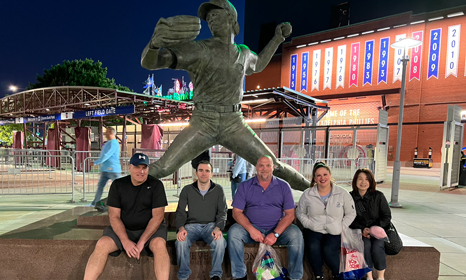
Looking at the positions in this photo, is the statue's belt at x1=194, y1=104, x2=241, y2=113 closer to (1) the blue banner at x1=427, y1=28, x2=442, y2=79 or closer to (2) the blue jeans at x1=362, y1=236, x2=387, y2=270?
(2) the blue jeans at x1=362, y1=236, x2=387, y2=270

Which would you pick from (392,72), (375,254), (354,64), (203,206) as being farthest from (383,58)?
(203,206)

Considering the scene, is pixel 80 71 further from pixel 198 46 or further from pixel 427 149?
pixel 427 149

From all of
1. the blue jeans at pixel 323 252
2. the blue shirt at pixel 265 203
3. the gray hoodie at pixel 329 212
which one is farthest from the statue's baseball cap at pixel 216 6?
the blue jeans at pixel 323 252

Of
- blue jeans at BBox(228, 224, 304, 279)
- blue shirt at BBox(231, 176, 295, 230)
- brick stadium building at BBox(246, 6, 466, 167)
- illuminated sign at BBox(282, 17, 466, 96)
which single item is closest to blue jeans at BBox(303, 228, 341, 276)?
blue jeans at BBox(228, 224, 304, 279)

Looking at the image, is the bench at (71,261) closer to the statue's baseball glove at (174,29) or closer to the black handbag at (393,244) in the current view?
the black handbag at (393,244)

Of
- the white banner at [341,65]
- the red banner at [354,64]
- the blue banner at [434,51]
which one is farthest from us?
the white banner at [341,65]

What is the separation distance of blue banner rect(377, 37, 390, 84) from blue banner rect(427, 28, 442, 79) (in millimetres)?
2559

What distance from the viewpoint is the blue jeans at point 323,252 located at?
2.82 metres

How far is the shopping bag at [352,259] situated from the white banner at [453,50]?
2057 centimetres

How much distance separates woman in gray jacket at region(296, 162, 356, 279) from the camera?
2.84 meters

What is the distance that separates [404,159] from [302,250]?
20168 millimetres

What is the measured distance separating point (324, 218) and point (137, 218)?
1902 millimetres

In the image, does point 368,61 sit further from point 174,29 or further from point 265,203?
point 174,29

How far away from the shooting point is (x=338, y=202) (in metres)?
2.93
